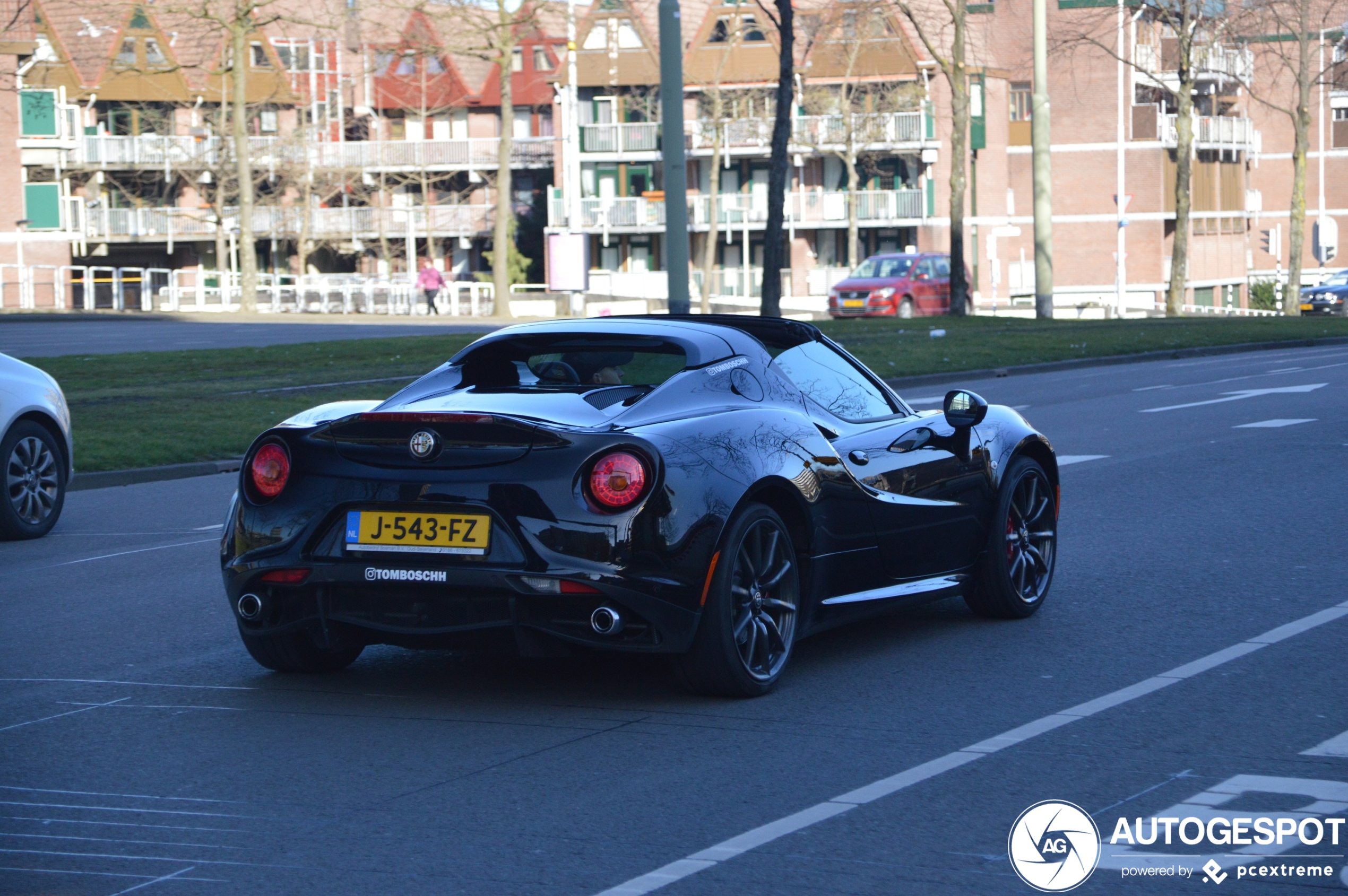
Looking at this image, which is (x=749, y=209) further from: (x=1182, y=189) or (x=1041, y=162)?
(x=1041, y=162)

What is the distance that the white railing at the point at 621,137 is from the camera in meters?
75.0

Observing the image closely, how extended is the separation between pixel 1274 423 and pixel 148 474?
32.8ft

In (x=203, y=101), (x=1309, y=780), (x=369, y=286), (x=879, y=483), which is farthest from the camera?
(x=203, y=101)

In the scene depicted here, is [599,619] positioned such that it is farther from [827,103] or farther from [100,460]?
[827,103]

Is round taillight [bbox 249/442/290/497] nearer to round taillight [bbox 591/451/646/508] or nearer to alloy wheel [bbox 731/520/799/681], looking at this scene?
round taillight [bbox 591/451/646/508]

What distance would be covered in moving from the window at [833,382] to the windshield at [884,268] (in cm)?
4187

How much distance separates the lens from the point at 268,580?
6.17 m

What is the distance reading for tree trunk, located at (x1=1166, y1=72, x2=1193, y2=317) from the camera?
49812mm

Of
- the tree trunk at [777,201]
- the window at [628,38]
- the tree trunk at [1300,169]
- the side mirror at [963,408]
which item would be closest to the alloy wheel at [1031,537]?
the side mirror at [963,408]

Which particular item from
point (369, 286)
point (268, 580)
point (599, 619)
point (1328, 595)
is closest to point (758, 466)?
point (599, 619)

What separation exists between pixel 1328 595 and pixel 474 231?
70.6 metres

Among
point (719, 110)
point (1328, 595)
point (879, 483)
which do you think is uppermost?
point (719, 110)

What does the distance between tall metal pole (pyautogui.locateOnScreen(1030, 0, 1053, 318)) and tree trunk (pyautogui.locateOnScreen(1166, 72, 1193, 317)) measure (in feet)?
33.3

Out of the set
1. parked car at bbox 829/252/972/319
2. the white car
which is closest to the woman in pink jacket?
parked car at bbox 829/252/972/319
